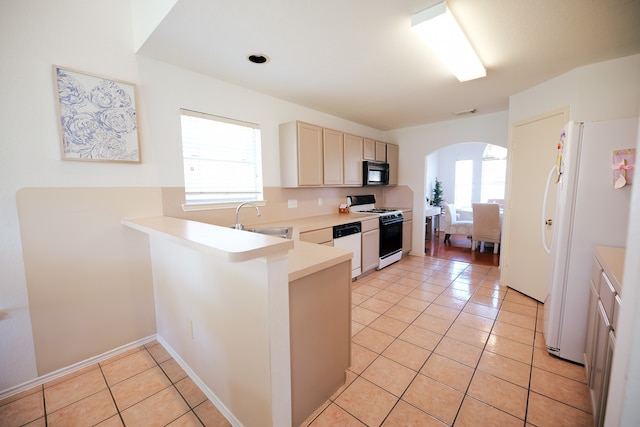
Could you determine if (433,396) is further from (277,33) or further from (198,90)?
(198,90)

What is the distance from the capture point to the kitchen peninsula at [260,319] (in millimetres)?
1151

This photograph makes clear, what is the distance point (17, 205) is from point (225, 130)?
168 centimetres

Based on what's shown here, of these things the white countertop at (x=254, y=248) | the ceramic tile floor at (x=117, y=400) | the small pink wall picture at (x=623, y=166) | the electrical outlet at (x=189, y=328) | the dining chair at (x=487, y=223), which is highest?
the small pink wall picture at (x=623, y=166)

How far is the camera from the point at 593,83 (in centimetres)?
238

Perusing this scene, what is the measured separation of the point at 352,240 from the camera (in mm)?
3418

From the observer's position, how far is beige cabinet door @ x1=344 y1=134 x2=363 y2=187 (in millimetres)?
3865

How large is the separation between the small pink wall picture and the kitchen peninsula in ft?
6.01

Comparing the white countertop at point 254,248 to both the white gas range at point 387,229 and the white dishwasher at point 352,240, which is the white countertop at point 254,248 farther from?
the white gas range at point 387,229

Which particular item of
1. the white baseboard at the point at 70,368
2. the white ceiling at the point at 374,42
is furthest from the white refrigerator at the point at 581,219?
the white baseboard at the point at 70,368

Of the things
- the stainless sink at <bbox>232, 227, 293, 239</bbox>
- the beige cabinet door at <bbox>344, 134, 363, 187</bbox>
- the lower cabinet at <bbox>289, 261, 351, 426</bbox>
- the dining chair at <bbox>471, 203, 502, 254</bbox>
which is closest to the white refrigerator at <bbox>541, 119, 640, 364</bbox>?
the lower cabinet at <bbox>289, 261, 351, 426</bbox>

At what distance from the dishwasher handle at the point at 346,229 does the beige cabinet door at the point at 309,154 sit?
0.69 meters

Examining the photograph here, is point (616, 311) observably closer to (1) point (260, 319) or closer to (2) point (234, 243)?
(1) point (260, 319)

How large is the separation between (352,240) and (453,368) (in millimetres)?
1824

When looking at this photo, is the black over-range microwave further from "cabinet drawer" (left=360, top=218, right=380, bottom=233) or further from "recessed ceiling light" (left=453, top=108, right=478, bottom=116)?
"recessed ceiling light" (left=453, top=108, right=478, bottom=116)
